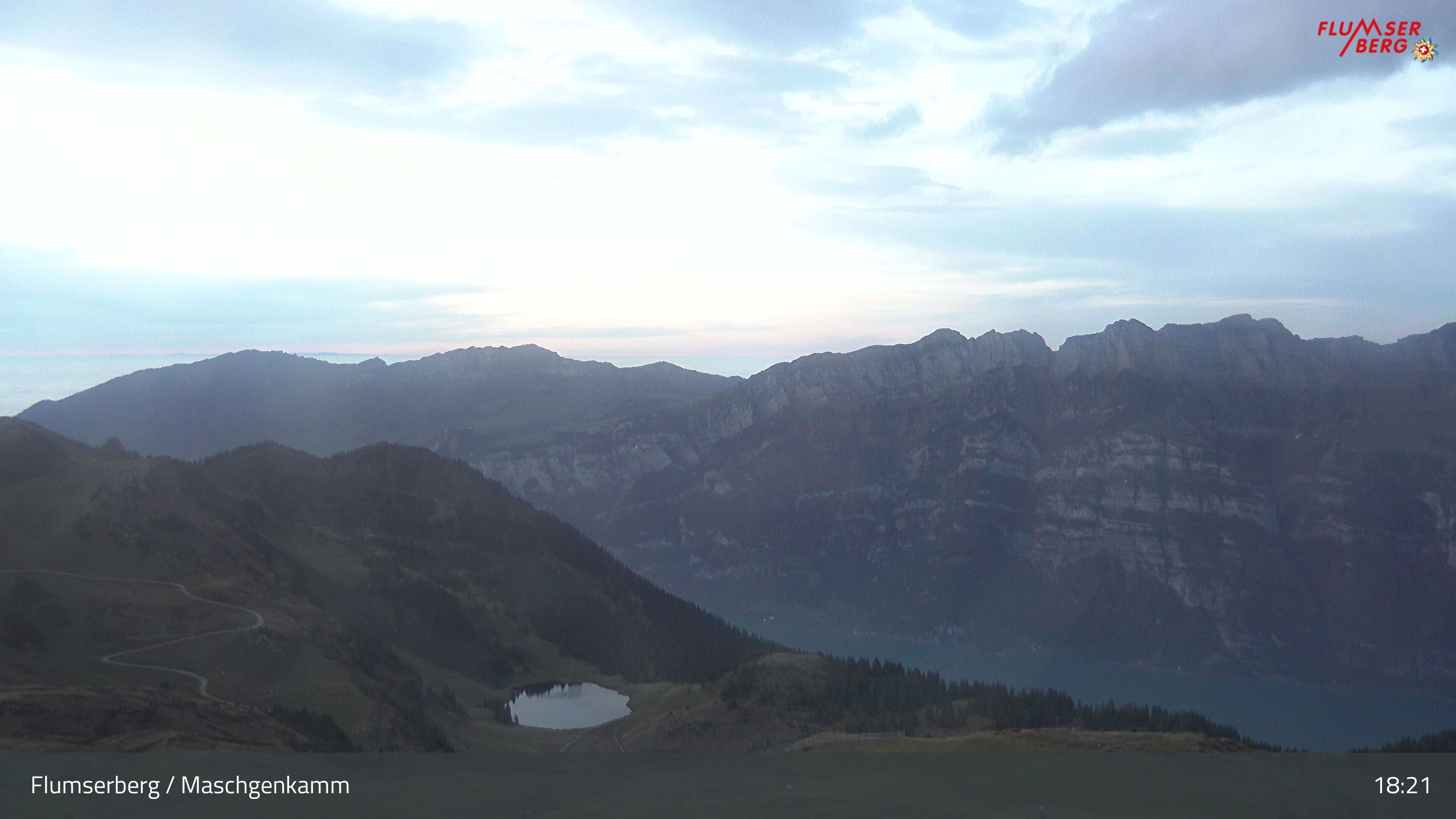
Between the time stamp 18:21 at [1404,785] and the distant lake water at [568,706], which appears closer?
the time stamp 18:21 at [1404,785]

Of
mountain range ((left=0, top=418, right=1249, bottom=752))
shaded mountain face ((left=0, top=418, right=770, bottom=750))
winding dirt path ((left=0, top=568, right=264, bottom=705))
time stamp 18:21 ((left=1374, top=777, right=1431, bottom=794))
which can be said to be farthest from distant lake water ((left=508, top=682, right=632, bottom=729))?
time stamp 18:21 ((left=1374, top=777, right=1431, bottom=794))

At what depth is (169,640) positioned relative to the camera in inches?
4114

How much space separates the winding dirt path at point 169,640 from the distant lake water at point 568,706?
1944 inches

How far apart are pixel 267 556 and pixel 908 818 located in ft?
430

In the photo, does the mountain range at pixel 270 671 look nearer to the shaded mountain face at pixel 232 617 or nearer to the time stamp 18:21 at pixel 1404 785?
the shaded mountain face at pixel 232 617

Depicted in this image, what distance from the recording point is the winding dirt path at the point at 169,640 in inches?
3770

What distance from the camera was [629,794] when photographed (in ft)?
186

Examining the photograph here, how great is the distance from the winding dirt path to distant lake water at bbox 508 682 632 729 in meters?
49.4

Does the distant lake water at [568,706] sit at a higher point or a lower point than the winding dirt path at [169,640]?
lower

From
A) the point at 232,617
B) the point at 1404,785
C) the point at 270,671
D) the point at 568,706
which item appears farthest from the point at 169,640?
the point at 1404,785

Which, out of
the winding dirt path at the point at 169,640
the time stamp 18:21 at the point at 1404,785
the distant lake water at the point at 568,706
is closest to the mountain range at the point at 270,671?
the winding dirt path at the point at 169,640

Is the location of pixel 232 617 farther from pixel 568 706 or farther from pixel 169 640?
pixel 568 706

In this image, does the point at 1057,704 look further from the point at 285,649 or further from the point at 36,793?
the point at 36,793

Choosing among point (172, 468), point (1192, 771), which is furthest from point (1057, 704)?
point (172, 468)
